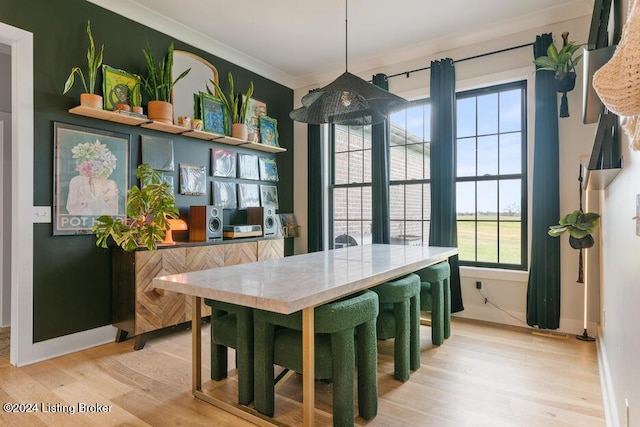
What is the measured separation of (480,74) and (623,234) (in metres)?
2.70

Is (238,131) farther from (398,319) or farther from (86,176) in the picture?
(398,319)

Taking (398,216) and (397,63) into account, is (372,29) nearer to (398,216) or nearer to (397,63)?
(397,63)

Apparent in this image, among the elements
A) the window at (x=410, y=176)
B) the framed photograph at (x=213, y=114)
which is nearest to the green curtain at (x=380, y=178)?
the window at (x=410, y=176)

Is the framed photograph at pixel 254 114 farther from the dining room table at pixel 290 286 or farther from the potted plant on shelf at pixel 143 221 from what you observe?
the dining room table at pixel 290 286

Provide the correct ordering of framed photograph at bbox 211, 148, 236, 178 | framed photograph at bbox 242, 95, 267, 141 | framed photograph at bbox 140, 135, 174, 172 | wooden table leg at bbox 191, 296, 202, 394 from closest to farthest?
wooden table leg at bbox 191, 296, 202, 394, framed photograph at bbox 140, 135, 174, 172, framed photograph at bbox 211, 148, 236, 178, framed photograph at bbox 242, 95, 267, 141

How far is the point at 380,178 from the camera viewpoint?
4262 millimetres

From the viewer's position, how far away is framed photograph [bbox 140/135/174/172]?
3.37m

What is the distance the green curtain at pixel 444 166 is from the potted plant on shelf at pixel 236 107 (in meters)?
2.11

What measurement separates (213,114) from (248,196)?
104cm

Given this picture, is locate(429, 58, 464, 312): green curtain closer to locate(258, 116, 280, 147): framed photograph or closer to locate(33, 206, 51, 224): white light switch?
locate(258, 116, 280, 147): framed photograph

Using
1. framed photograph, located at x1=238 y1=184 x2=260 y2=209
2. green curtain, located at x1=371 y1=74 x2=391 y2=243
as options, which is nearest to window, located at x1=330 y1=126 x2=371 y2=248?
green curtain, located at x1=371 y1=74 x2=391 y2=243

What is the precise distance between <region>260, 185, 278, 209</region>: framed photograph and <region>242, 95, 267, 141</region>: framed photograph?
25.3 inches

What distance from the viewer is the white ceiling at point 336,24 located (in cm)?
326

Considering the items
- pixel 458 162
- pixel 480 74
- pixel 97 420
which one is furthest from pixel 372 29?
pixel 97 420
